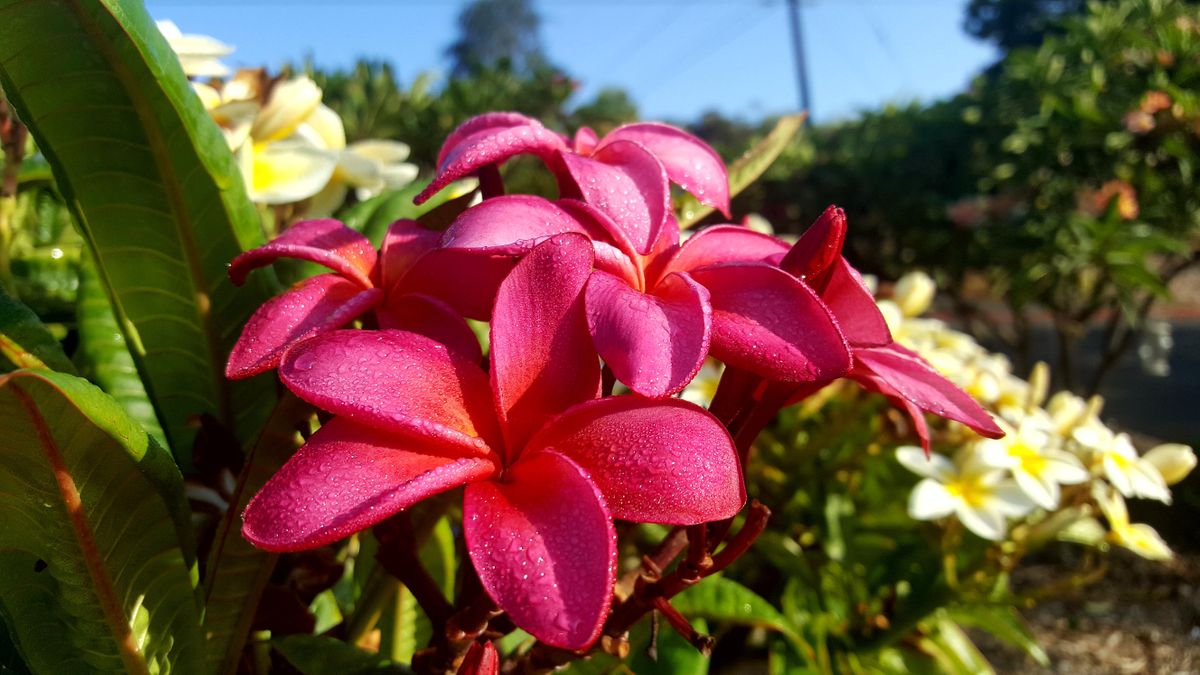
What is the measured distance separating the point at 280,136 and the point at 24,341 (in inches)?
15.2

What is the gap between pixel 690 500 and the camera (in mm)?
331

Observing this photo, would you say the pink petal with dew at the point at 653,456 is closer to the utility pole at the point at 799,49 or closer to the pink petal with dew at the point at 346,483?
the pink petal with dew at the point at 346,483

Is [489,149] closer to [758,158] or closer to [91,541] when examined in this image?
[91,541]

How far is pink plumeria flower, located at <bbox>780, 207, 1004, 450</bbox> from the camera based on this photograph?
1.28 feet

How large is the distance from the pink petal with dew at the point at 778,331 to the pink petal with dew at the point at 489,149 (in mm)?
138

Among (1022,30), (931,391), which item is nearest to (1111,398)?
(931,391)

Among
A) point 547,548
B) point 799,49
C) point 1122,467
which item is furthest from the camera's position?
point 799,49

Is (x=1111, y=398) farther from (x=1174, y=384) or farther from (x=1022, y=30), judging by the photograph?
(x=1022, y=30)

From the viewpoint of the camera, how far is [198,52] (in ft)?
2.34

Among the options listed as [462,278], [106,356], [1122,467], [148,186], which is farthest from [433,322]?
[1122,467]

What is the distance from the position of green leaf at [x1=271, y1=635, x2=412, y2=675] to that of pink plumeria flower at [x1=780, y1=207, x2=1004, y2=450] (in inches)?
11.4

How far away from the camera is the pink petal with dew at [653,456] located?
332 mm

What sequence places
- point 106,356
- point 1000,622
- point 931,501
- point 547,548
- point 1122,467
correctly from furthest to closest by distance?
point 1000,622, point 1122,467, point 931,501, point 106,356, point 547,548

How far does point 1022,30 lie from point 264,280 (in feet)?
64.0
